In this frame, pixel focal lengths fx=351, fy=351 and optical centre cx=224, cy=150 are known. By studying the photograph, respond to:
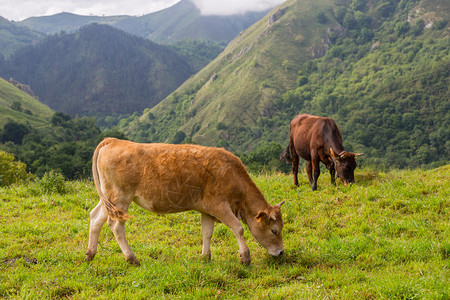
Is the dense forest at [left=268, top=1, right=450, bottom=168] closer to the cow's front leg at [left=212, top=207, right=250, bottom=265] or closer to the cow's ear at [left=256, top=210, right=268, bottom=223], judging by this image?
the cow's ear at [left=256, top=210, right=268, bottom=223]

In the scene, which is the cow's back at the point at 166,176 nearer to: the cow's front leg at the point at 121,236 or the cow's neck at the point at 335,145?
the cow's front leg at the point at 121,236

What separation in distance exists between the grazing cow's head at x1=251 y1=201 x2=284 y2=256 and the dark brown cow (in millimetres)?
4752

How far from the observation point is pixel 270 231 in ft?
A: 20.3

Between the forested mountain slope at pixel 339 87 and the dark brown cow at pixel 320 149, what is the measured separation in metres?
70.9

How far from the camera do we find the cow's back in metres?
6.00

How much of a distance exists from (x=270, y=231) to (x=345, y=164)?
17.0 ft

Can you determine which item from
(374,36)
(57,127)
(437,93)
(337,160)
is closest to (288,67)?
(374,36)

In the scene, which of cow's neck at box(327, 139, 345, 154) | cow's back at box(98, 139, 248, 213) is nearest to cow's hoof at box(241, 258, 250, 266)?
cow's back at box(98, 139, 248, 213)

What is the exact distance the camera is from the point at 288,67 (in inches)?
6373

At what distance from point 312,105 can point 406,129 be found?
1712 inches

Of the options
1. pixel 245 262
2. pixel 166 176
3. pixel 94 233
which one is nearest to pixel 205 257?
pixel 245 262

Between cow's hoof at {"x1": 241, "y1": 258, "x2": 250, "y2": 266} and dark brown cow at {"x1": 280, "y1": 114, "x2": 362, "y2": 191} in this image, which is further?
dark brown cow at {"x1": 280, "y1": 114, "x2": 362, "y2": 191}

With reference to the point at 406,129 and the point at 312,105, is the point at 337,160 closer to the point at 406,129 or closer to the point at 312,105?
the point at 406,129

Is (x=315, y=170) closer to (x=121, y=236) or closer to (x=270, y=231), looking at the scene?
(x=270, y=231)
